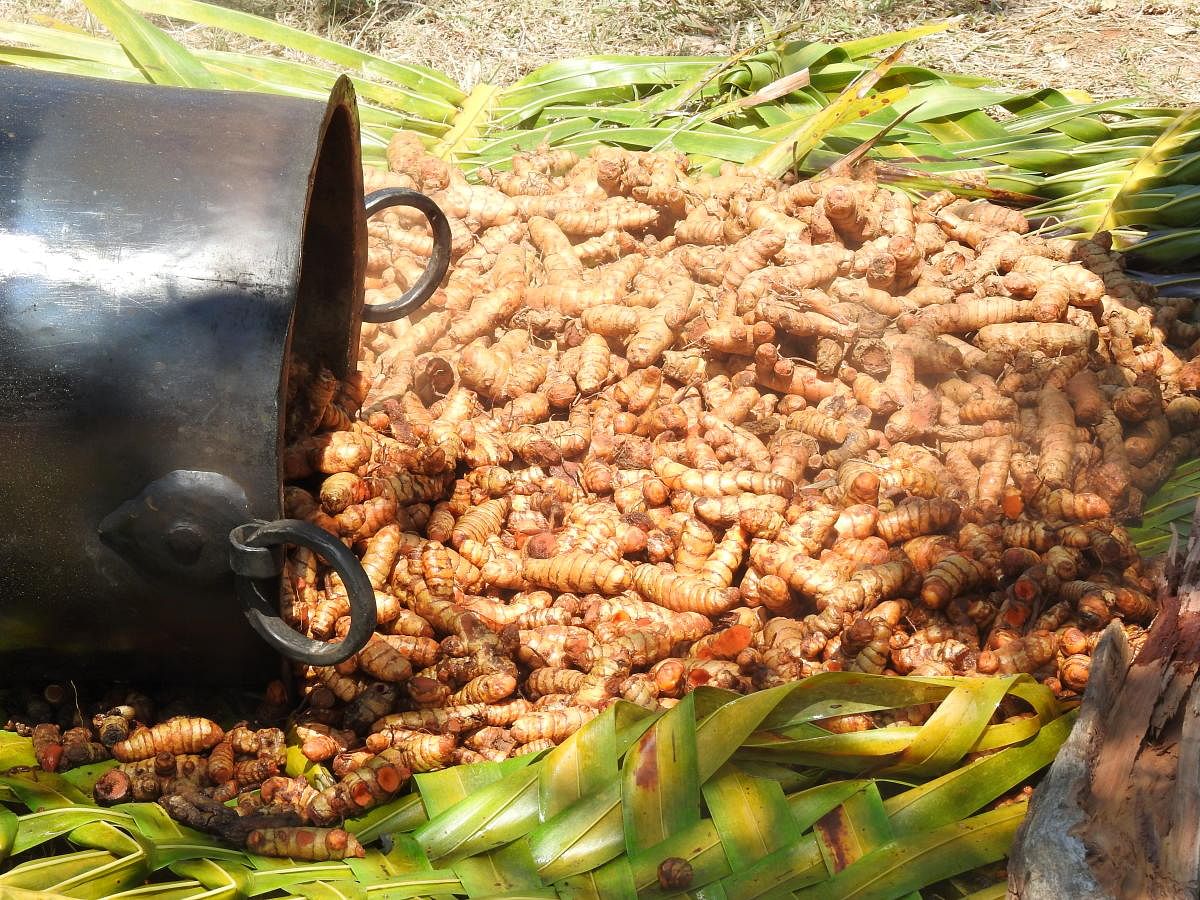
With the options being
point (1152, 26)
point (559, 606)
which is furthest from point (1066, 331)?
point (1152, 26)

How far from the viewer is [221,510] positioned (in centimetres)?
174

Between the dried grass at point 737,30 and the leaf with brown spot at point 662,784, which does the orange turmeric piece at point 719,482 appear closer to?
the leaf with brown spot at point 662,784

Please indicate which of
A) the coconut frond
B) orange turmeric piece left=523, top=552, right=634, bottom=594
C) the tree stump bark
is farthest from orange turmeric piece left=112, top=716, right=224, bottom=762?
the tree stump bark

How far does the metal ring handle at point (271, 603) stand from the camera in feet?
5.48

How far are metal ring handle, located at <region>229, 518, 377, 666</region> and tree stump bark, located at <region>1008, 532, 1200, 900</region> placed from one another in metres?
1.15

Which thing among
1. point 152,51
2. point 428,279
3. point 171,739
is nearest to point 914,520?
point 428,279

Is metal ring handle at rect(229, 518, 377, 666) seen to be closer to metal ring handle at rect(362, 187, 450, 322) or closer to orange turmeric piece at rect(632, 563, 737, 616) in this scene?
orange turmeric piece at rect(632, 563, 737, 616)

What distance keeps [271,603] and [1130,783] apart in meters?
1.47

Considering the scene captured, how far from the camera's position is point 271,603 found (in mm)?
1825

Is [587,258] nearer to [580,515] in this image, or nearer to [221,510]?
[580,515]

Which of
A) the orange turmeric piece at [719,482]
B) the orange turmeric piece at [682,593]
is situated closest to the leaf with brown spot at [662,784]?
the orange turmeric piece at [682,593]

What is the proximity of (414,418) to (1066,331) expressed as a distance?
73.6 inches

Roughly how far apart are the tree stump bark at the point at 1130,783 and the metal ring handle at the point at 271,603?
1.15m

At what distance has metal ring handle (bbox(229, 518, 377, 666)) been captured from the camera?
1671 millimetres
